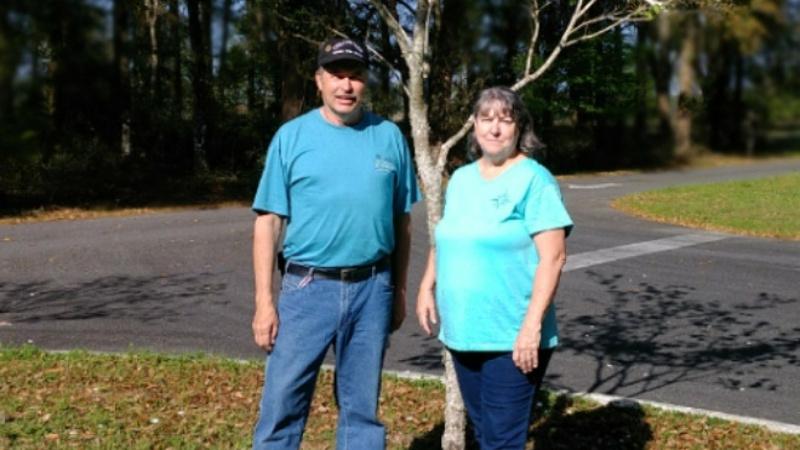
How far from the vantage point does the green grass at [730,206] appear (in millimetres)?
18250

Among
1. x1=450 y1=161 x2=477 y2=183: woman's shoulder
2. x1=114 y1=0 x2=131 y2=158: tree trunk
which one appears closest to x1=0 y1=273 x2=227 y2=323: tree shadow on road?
x1=450 y1=161 x2=477 y2=183: woman's shoulder

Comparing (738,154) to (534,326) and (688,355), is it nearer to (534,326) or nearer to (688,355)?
(688,355)

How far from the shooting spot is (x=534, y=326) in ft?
11.1

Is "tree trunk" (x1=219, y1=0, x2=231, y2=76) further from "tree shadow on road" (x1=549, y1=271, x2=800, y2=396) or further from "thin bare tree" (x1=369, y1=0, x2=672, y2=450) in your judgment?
"thin bare tree" (x1=369, y1=0, x2=672, y2=450)

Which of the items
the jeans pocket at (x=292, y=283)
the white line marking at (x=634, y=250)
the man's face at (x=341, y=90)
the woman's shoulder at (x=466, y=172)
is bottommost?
the white line marking at (x=634, y=250)

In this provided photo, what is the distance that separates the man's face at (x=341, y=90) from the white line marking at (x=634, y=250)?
9.29 meters

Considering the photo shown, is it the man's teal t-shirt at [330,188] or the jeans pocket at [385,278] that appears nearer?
the man's teal t-shirt at [330,188]

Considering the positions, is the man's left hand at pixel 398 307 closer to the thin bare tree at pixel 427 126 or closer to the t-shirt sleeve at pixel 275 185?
the thin bare tree at pixel 427 126

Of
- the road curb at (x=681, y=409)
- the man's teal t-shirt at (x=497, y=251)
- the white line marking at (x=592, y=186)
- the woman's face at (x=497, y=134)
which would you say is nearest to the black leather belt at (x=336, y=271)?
the man's teal t-shirt at (x=497, y=251)

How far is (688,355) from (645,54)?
30.3m

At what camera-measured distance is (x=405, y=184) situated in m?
3.94

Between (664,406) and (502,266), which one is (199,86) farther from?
(502,266)

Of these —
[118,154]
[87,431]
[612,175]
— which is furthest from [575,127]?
[87,431]

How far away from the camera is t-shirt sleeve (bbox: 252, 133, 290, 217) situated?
3732 millimetres
